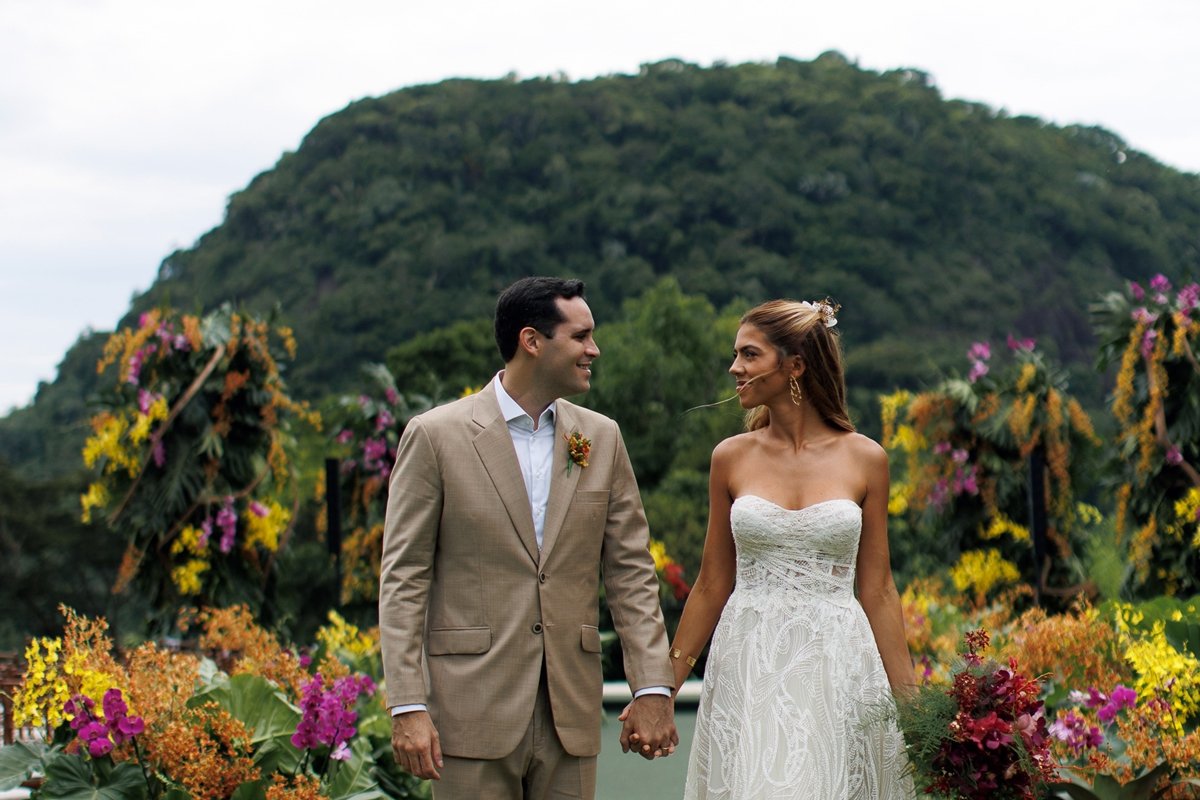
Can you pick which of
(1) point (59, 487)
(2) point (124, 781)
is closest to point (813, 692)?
(2) point (124, 781)

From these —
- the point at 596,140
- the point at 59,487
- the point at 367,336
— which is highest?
the point at 596,140

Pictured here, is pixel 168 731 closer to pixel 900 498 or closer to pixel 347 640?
pixel 347 640

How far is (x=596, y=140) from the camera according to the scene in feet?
156

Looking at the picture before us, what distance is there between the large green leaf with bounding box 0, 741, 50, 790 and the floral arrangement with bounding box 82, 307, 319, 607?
4.28 metres

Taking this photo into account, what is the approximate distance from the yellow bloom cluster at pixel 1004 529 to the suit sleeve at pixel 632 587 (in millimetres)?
7553

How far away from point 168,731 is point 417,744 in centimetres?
193

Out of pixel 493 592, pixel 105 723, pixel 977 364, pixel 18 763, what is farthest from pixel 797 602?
pixel 977 364

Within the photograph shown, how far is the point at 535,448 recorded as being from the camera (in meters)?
3.82

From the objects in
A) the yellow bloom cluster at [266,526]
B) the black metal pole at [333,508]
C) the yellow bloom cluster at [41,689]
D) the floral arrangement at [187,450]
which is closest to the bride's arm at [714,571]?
the yellow bloom cluster at [41,689]

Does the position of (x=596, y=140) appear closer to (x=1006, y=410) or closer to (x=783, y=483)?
(x=1006, y=410)

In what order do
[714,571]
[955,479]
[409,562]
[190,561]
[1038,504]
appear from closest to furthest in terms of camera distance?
[409,562] < [714,571] < [190,561] < [1038,504] < [955,479]

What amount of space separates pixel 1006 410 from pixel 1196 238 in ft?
108

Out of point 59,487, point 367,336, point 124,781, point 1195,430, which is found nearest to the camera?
point 124,781

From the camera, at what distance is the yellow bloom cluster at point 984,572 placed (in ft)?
36.1
